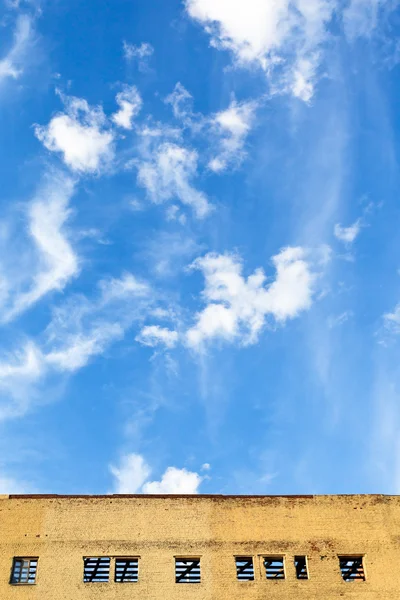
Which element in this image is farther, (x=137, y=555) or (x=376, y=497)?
(x=376, y=497)

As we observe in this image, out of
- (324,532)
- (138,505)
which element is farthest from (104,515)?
(324,532)

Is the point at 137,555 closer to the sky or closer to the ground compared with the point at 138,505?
closer to the ground

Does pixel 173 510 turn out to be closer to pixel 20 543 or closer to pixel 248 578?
pixel 248 578

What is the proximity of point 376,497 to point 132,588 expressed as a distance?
31.8 ft

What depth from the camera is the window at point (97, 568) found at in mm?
22391

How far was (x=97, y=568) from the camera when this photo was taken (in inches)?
890

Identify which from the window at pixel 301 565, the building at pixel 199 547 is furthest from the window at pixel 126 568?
the window at pixel 301 565

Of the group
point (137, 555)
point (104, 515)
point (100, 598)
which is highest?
point (104, 515)

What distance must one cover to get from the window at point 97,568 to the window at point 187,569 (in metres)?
2.49

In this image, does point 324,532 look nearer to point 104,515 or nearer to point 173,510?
point 173,510

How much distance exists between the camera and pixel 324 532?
23.4m

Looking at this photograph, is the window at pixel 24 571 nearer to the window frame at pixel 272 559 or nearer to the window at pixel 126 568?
the window at pixel 126 568

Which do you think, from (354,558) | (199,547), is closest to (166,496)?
(199,547)

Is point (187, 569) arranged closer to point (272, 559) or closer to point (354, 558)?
point (272, 559)
